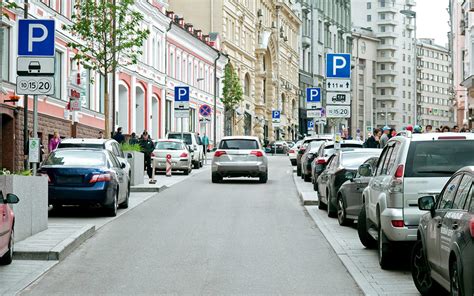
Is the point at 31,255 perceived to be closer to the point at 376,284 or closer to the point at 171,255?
the point at 171,255

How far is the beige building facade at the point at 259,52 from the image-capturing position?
78.8m

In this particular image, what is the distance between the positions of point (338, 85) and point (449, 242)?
17103mm

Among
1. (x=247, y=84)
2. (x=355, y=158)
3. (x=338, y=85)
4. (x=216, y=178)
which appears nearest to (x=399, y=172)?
(x=355, y=158)

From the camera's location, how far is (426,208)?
29.9 ft

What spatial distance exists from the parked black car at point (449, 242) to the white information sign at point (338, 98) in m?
15.0

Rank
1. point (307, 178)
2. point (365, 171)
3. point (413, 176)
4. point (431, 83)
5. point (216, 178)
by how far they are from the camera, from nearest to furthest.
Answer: point (413, 176) < point (365, 171) < point (216, 178) < point (307, 178) < point (431, 83)

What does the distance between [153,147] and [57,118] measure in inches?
155

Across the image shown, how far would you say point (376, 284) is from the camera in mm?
10430

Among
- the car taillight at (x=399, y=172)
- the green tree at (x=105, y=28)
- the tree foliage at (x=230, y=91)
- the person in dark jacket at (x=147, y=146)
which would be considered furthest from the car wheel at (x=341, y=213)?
the tree foliage at (x=230, y=91)

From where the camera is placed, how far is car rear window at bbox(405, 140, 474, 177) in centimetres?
1093

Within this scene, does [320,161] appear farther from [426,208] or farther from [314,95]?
[426,208]

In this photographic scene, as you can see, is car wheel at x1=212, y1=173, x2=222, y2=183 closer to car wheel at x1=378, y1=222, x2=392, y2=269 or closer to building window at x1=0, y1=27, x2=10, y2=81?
building window at x1=0, y1=27, x2=10, y2=81

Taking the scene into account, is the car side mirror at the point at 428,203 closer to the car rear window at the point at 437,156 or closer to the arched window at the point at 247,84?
the car rear window at the point at 437,156

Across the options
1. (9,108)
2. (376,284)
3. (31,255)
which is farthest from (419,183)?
(9,108)
